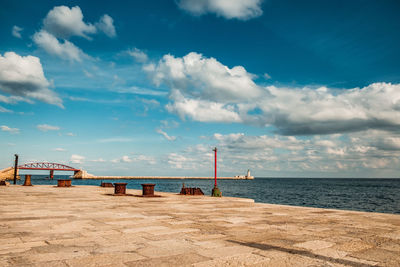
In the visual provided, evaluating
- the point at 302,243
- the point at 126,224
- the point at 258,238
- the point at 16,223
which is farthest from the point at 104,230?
the point at 302,243

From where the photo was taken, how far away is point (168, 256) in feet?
17.6

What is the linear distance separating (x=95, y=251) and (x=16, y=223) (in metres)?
4.65

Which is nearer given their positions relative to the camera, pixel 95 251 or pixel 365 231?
pixel 95 251

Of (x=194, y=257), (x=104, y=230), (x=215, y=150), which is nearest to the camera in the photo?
(x=194, y=257)

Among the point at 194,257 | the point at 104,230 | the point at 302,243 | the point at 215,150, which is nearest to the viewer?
the point at 194,257

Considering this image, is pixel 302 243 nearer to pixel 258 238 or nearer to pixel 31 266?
pixel 258 238

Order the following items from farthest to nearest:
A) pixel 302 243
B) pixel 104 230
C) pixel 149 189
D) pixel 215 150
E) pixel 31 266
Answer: pixel 215 150 → pixel 149 189 → pixel 104 230 → pixel 302 243 → pixel 31 266

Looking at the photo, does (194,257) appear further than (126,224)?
No

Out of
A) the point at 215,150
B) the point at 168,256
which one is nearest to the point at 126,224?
the point at 168,256

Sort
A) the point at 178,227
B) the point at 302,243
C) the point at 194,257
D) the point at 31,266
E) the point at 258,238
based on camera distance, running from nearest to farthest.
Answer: the point at 31,266 → the point at 194,257 → the point at 302,243 → the point at 258,238 → the point at 178,227

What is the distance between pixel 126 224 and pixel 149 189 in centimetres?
1191

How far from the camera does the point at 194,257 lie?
17.5ft

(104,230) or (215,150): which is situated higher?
(215,150)

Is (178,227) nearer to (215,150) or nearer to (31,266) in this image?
(31,266)
